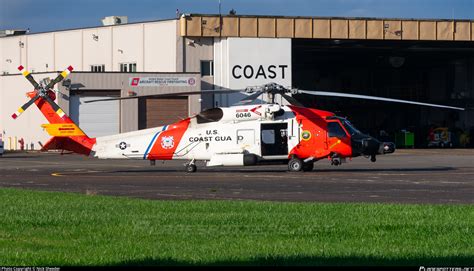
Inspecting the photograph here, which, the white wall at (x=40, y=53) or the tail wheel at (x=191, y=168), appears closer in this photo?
the tail wheel at (x=191, y=168)

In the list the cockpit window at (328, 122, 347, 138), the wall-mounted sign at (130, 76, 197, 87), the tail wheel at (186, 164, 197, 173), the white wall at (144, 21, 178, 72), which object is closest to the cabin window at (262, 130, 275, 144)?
the cockpit window at (328, 122, 347, 138)

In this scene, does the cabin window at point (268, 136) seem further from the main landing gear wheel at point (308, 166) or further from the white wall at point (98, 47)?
the white wall at point (98, 47)

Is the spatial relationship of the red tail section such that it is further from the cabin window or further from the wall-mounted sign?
the wall-mounted sign

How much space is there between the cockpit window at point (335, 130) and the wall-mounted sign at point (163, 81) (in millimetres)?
25432

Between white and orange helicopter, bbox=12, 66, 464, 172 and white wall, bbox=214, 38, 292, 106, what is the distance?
24.2 m

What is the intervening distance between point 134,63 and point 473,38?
22.4 metres

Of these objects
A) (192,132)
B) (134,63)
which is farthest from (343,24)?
(192,132)

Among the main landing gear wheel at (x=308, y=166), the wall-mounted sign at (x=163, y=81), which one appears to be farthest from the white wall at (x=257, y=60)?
the main landing gear wheel at (x=308, y=166)

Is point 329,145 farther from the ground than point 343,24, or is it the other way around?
point 343,24

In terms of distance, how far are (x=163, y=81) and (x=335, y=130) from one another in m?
25.9

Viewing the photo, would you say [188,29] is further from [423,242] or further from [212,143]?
[423,242]

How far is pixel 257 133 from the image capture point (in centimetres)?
3356

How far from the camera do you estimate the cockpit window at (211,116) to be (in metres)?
34.2

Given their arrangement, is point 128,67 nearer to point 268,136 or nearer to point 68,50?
point 68,50
